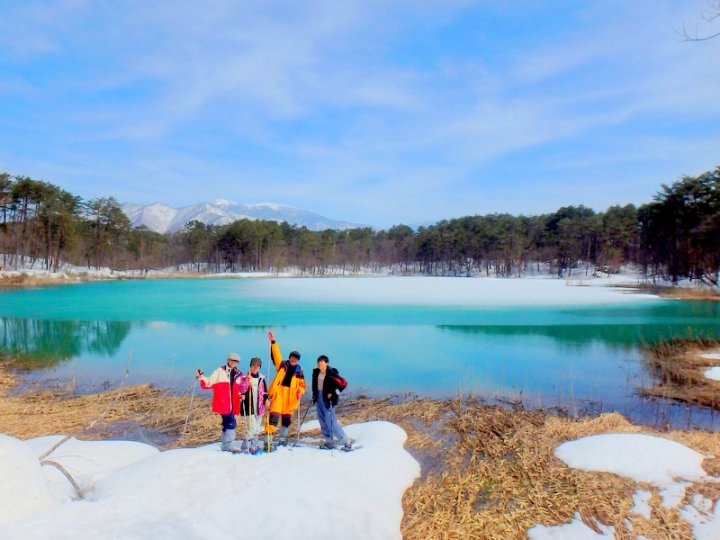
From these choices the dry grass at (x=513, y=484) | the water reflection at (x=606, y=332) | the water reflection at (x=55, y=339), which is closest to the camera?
the dry grass at (x=513, y=484)

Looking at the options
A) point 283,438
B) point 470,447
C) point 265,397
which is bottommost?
point 470,447

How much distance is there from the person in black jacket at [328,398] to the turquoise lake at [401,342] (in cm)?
412

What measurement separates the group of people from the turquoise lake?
4.14 m

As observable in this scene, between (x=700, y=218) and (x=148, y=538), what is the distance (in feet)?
146

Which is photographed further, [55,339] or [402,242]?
[402,242]

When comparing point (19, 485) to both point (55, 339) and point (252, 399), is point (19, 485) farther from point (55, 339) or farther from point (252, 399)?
point (55, 339)

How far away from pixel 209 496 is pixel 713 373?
39.3ft

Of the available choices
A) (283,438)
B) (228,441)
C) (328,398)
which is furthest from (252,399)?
(328,398)

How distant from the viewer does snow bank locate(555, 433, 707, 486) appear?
5012mm

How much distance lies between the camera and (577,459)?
18.1ft

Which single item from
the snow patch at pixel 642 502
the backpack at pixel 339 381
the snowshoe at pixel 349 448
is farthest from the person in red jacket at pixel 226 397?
the snow patch at pixel 642 502

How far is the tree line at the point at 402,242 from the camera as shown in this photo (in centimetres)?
4078

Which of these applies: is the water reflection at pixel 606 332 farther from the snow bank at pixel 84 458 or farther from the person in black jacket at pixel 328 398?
the snow bank at pixel 84 458

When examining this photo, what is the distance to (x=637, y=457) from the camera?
17.4 ft
